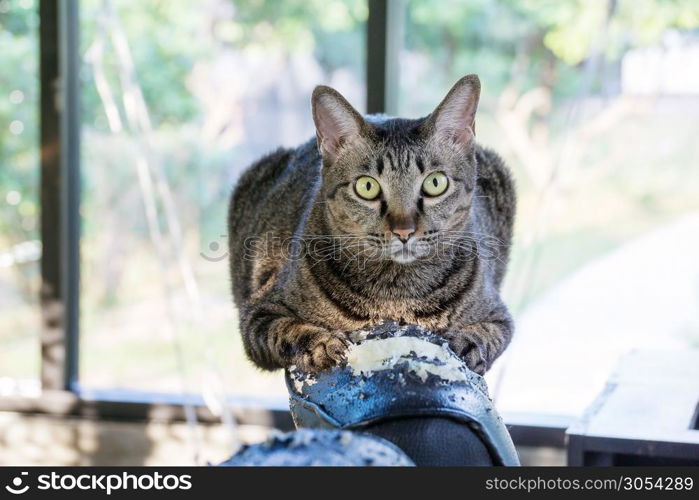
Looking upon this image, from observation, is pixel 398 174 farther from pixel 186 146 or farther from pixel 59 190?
pixel 59 190

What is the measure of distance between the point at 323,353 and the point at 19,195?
1.91 m

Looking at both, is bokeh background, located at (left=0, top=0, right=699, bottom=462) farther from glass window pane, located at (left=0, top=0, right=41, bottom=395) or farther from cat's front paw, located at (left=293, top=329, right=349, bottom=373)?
cat's front paw, located at (left=293, top=329, right=349, bottom=373)

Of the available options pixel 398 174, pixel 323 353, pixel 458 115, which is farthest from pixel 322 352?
pixel 458 115

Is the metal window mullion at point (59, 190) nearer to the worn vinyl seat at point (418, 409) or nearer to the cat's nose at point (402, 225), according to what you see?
the cat's nose at point (402, 225)

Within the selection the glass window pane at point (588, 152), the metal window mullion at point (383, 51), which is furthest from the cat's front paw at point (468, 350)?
the metal window mullion at point (383, 51)

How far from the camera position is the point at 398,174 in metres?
1.28

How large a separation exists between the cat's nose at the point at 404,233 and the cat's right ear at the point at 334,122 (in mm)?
176

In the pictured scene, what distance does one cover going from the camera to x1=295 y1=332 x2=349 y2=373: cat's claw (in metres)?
1.11

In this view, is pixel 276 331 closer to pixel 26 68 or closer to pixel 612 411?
pixel 612 411

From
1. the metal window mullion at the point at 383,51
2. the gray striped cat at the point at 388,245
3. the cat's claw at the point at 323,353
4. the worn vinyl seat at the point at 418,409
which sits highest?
the metal window mullion at the point at 383,51

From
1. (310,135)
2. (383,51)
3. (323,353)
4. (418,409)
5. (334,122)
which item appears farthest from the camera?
(310,135)

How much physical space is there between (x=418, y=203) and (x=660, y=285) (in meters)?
1.37

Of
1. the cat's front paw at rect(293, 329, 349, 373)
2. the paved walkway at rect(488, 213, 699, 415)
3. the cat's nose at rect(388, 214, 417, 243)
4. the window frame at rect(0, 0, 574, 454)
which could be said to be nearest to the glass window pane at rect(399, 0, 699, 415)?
the paved walkway at rect(488, 213, 699, 415)

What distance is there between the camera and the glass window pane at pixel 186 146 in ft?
8.22
